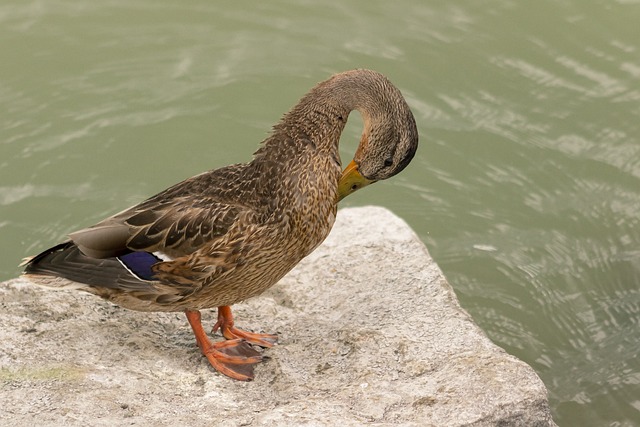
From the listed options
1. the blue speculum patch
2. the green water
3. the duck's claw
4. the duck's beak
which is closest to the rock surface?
the duck's claw

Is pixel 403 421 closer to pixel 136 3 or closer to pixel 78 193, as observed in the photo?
pixel 78 193

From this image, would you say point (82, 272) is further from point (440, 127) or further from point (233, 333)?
point (440, 127)

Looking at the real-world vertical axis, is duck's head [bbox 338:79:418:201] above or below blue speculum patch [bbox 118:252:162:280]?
above

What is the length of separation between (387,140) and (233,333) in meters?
1.38

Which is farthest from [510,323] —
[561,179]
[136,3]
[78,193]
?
[136,3]

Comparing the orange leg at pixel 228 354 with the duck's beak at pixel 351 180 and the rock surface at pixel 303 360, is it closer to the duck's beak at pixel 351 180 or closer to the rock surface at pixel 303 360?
the rock surface at pixel 303 360

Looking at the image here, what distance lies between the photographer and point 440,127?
839cm

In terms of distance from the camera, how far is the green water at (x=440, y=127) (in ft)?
23.7

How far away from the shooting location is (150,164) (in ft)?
26.0

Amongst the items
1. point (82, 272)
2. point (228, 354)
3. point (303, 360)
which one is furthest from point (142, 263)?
point (303, 360)

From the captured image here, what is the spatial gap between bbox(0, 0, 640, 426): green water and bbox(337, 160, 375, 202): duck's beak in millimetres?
2136

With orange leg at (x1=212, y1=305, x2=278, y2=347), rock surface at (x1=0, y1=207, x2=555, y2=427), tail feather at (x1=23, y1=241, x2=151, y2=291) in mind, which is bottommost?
orange leg at (x1=212, y1=305, x2=278, y2=347)

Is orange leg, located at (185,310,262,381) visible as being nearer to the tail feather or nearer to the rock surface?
the rock surface

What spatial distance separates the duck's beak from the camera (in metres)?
5.21
